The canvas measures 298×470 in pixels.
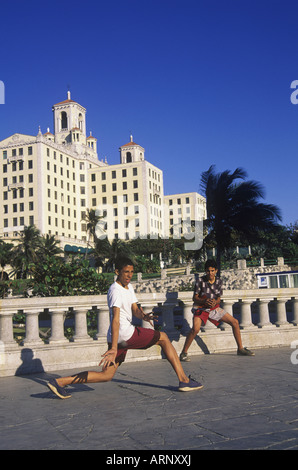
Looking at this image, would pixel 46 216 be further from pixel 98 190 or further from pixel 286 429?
pixel 286 429

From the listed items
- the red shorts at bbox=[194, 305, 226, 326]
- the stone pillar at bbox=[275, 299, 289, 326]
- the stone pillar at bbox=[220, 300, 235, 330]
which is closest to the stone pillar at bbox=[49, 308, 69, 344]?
the red shorts at bbox=[194, 305, 226, 326]

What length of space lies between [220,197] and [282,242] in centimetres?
4279

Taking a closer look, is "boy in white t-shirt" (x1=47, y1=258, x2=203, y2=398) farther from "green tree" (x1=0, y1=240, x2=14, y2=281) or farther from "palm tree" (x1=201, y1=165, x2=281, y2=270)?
"green tree" (x1=0, y1=240, x2=14, y2=281)

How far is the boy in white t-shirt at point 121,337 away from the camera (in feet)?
17.3

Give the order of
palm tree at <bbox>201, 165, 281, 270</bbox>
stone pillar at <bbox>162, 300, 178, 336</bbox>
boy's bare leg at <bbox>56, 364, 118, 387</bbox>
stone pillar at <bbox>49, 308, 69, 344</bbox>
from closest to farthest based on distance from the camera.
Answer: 1. boy's bare leg at <bbox>56, 364, 118, 387</bbox>
2. stone pillar at <bbox>49, 308, 69, 344</bbox>
3. stone pillar at <bbox>162, 300, 178, 336</bbox>
4. palm tree at <bbox>201, 165, 281, 270</bbox>

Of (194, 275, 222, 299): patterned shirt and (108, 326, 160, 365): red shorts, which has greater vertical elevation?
(194, 275, 222, 299): patterned shirt

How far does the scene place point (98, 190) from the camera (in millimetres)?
96750

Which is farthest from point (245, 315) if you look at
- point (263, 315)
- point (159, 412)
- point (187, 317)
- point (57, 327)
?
point (159, 412)

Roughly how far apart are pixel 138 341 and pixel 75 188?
91551mm

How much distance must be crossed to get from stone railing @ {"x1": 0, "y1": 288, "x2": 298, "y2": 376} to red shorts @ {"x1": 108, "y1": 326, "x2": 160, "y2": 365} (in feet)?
6.75

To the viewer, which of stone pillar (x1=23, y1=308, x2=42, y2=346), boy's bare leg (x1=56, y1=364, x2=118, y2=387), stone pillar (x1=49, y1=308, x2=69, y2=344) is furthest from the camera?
stone pillar (x1=49, y1=308, x2=69, y2=344)

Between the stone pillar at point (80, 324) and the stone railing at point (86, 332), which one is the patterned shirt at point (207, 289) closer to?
the stone railing at point (86, 332)

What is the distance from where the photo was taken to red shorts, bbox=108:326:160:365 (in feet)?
17.8

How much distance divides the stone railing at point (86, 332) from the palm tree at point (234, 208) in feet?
53.2
